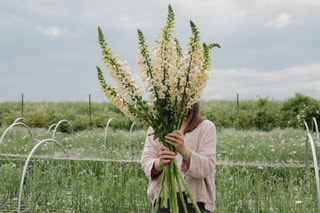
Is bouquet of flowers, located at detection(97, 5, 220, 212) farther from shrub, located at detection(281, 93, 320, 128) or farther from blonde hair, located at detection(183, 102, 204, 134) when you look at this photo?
shrub, located at detection(281, 93, 320, 128)

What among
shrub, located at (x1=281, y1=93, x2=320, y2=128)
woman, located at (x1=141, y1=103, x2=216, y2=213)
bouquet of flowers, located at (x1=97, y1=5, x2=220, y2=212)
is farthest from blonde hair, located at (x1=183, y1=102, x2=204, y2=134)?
shrub, located at (x1=281, y1=93, x2=320, y2=128)

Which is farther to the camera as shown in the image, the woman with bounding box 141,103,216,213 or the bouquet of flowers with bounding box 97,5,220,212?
the woman with bounding box 141,103,216,213

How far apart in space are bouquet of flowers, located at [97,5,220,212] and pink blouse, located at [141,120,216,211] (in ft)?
0.74

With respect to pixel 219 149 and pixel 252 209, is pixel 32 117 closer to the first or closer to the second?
pixel 219 149

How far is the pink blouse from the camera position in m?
1.42

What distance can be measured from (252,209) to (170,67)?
2.04 meters

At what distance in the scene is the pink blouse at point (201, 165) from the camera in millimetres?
1421

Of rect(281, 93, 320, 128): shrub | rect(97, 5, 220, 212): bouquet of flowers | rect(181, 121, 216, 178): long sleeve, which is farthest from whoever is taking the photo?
rect(281, 93, 320, 128): shrub

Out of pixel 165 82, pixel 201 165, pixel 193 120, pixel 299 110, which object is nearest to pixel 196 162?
pixel 201 165

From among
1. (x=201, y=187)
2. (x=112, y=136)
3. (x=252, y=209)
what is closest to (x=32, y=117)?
(x=112, y=136)

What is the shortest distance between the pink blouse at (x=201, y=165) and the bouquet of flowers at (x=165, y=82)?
224 mm

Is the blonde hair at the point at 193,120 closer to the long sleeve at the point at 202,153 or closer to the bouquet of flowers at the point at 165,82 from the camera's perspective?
the long sleeve at the point at 202,153

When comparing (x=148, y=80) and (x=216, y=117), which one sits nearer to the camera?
(x=148, y=80)

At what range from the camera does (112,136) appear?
607 centimetres
